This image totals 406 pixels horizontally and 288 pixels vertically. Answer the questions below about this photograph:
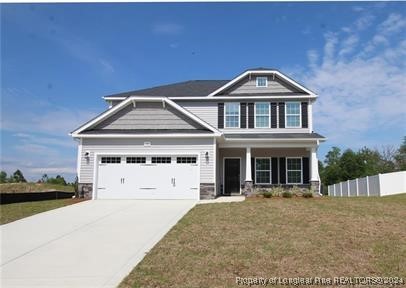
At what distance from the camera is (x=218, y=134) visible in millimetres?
19672

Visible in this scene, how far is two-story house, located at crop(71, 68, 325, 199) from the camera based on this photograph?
64.7 feet

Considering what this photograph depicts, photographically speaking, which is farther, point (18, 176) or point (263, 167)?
point (18, 176)

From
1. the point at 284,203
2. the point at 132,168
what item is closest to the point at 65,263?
the point at 284,203

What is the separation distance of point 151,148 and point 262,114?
7.14 m

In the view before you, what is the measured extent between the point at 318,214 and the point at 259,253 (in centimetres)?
500

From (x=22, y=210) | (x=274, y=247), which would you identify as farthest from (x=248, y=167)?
(x=274, y=247)

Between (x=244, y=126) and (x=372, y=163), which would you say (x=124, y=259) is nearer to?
(x=244, y=126)

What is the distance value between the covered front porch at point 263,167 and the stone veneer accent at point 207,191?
9.97 feet

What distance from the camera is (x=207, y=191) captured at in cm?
1947

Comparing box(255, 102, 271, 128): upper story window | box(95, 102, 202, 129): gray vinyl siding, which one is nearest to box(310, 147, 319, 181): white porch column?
box(255, 102, 271, 128): upper story window

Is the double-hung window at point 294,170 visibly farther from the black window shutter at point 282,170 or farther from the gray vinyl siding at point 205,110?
the gray vinyl siding at point 205,110

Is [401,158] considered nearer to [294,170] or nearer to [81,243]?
[294,170]

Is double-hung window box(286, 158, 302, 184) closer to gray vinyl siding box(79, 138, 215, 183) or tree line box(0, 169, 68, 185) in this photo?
gray vinyl siding box(79, 138, 215, 183)

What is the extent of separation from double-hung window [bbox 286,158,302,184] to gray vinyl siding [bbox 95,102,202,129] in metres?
6.53
